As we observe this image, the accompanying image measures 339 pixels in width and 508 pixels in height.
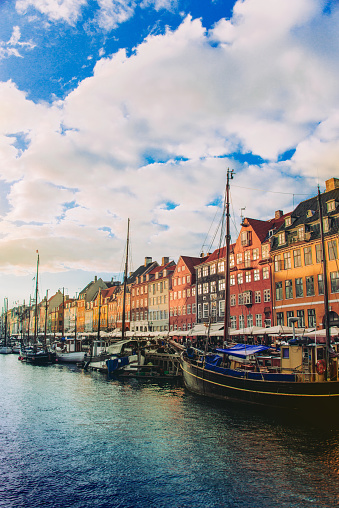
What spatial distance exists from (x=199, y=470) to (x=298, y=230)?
42682 mm

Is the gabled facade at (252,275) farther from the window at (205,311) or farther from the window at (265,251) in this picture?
the window at (205,311)

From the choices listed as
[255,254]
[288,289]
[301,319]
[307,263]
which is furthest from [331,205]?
[255,254]

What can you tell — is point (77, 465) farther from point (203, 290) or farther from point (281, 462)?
point (203, 290)

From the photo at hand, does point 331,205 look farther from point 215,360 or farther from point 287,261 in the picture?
point 215,360

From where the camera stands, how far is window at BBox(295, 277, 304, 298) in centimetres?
5237

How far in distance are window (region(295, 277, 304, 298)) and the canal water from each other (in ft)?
91.0

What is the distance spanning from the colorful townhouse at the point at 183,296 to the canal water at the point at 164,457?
49871 millimetres

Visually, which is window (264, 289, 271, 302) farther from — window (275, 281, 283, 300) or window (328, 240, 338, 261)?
window (328, 240, 338, 261)

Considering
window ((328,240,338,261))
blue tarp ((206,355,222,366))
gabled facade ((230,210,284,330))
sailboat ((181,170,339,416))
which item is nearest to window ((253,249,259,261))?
gabled facade ((230,210,284,330))

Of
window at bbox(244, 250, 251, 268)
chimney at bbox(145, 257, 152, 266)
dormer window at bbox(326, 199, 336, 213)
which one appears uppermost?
chimney at bbox(145, 257, 152, 266)

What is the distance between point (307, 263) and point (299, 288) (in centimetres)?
343

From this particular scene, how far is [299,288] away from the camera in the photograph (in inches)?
2079

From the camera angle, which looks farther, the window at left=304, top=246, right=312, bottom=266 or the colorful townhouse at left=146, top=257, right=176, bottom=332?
the colorful townhouse at left=146, top=257, right=176, bottom=332

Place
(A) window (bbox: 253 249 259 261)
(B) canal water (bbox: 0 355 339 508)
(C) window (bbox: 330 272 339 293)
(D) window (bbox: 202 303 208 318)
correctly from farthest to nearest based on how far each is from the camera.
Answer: (D) window (bbox: 202 303 208 318)
(A) window (bbox: 253 249 259 261)
(C) window (bbox: 330 272 339 293)
(B) canal water (bbox: 0 355 339 508)
